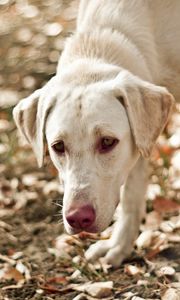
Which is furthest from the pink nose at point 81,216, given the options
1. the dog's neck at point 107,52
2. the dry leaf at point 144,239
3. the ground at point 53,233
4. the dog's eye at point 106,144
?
the dry leaf at point 144,239

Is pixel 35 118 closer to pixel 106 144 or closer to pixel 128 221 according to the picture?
pixel 106 144

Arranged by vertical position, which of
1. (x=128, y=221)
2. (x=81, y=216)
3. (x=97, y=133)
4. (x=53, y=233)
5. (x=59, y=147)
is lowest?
(x=53, y=233)

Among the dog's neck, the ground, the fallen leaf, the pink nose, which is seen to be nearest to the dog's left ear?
the dog's neck

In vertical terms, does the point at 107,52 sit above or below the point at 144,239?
above

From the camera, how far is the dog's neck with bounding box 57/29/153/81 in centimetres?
402

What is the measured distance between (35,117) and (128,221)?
104cm

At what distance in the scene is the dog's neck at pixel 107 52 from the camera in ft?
13.2

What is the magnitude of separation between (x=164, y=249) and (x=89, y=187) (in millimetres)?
1219

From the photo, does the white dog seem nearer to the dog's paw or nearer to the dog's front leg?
the dog's front leg

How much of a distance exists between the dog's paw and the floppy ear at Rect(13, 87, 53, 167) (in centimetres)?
87

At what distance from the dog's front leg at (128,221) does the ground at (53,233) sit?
0.08m

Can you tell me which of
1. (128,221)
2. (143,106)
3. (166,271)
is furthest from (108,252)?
(143,106)

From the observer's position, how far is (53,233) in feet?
16.3

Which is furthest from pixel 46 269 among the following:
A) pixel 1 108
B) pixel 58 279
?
pixel 1 108
